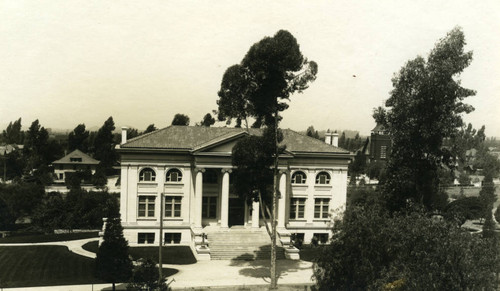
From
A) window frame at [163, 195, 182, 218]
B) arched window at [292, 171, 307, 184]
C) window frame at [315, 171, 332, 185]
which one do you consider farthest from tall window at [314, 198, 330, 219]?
window frame at [163, 195, 182, 218]

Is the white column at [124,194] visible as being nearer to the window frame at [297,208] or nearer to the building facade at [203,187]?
the building facade at [203,187]

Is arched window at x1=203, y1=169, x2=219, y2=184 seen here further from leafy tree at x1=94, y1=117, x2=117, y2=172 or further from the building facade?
leafy tree at x1=94, y1=117, x2=117, y2=172

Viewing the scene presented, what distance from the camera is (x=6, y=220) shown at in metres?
53.0

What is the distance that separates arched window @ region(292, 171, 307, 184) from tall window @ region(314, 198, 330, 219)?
2409mm

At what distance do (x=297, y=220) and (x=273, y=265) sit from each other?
14.7 m

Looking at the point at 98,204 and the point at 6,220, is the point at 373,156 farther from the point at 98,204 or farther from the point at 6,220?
the point at 6,220

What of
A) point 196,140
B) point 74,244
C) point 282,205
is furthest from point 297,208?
point 74,244

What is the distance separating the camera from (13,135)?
452 ft

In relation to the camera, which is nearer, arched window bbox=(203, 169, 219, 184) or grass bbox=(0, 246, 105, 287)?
grass bbox=(0, 246, 105, 287)

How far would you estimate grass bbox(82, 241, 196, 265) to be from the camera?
114ft

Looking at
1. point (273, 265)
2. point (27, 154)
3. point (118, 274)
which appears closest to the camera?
point (118, 274)

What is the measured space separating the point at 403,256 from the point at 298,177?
23.6 metres

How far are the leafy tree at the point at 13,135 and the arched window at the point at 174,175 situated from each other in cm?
11358

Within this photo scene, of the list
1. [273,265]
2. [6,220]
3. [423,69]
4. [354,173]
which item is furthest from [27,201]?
[354,173]
